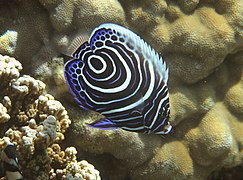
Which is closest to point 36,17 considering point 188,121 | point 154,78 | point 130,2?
point 130,2

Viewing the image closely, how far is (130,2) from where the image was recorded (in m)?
2.99

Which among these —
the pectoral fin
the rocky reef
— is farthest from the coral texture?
the pectoral fin

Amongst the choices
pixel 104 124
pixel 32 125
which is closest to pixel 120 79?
pixel 104 124

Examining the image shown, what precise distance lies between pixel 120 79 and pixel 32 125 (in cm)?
101

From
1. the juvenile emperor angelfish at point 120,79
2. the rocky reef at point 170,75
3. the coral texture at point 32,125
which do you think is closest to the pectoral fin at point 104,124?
the juvenile emperor angelfish at point 120,79

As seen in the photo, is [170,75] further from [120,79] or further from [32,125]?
[120,79]

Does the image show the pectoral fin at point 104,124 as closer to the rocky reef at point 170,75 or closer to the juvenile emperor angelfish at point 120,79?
the juvenile emperor angelfish at point 120,79

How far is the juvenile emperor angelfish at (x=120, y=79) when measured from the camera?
1.60 meters

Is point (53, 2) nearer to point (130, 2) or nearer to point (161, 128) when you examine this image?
point (130, 2)

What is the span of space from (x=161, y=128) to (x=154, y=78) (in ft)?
0.89

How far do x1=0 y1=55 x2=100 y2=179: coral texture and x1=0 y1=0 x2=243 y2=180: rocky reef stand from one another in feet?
0.03

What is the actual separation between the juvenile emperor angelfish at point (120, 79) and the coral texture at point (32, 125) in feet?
2.44

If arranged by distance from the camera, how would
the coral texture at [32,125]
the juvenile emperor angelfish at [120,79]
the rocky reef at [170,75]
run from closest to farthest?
the juvenile emperor angelfish at [120,79] → the coral texture at [32,125] → the rocky reef at [170,75]

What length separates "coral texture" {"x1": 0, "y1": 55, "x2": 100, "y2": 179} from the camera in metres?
2.32
